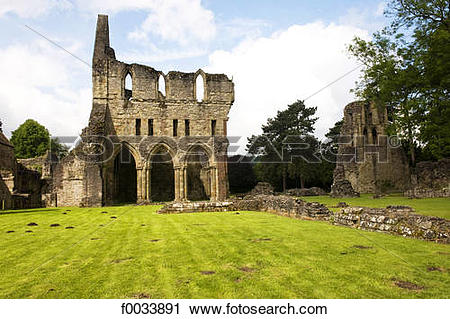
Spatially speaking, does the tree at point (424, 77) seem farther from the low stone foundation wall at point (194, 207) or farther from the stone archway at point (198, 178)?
the stone archway at point (198, 178)

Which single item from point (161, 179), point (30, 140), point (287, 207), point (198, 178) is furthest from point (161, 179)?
point (30, 140)

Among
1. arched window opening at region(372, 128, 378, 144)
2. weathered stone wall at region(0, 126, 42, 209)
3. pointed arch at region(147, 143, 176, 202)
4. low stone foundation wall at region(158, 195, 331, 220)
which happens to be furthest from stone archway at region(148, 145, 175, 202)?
arched window opening at region(372, 128, 378, 144)

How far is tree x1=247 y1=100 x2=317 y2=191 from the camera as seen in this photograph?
42.5 meters

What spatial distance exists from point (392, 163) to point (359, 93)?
19.3m

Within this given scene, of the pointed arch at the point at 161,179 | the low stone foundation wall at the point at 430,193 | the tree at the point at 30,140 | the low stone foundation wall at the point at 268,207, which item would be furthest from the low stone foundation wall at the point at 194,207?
the tree at the point at 30,140

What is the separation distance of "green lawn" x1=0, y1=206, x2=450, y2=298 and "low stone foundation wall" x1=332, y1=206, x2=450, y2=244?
0.35 meters

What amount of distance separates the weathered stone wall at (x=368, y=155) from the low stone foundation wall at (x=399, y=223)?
86.9ft

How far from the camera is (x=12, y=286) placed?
3.96 m

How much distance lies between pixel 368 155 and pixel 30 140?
44597 mm

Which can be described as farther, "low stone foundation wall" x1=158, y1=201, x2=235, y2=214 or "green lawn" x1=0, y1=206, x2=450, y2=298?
"low stone foundation wall" x1=158, y1=201, x2=235, y2=214

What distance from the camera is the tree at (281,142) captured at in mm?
42469

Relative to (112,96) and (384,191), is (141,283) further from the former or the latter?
(384,191)
